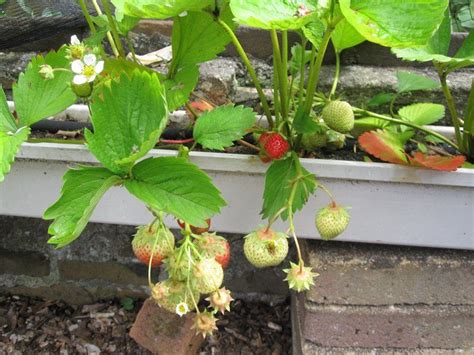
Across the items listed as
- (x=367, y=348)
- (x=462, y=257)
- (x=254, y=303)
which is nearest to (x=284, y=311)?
(x=254, y=303)

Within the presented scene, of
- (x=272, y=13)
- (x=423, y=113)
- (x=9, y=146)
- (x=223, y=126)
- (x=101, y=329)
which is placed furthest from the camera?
(x=101, y=329)

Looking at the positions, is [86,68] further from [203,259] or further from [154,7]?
[203,259]

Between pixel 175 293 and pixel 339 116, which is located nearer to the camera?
pixel 175 293

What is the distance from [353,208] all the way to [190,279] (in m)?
0.28

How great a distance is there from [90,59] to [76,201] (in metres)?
0.16

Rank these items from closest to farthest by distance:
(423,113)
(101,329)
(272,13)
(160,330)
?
(272,13), (423,113), (160,330), (101,329)

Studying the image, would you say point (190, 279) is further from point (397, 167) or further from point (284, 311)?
point (284, 311)

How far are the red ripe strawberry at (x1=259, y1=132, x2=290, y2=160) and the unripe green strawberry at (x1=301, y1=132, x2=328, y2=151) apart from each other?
48 millimetres

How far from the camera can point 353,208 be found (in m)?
0.75

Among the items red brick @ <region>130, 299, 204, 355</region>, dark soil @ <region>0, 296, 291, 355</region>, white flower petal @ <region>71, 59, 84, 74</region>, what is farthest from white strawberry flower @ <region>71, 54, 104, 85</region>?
dark soil @ <region>0, 296, 291, 355</region>

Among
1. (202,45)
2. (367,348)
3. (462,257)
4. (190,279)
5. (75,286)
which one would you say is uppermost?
(202,45)

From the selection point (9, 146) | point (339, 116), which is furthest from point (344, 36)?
point (9, 146)

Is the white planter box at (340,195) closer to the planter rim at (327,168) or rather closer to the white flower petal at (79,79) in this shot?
the planter rim at (327,168)

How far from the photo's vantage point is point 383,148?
0.73m
